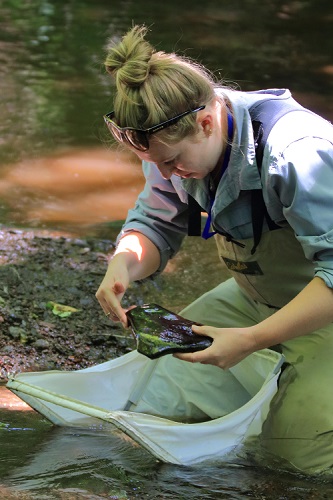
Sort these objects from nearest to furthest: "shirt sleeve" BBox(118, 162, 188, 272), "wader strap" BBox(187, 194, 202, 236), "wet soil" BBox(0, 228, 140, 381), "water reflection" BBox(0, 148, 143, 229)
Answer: "wader strap" BBox(187, 194, 202, 236), "shirt sleeve" BBox(118, 162, 188, 272), "wet soil" BBox(0, 228, 140, 381), "water reflection" BBox(0, 148, 143, 229)

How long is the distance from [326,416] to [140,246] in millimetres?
839

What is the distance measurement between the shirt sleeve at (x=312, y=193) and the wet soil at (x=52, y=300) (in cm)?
133

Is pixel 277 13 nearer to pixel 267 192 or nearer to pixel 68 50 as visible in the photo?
pixel 68 50

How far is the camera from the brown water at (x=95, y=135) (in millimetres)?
2658

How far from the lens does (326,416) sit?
2672 millimetres

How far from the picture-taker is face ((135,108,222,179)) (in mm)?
2521

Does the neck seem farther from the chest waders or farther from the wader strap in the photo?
the wader strap

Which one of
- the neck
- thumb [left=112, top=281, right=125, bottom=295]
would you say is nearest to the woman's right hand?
thumb [left=112, top=281, right=125, bottom=295]

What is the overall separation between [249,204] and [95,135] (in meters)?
3.56

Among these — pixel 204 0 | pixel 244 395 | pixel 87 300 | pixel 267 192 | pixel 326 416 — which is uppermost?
pixel 267 192

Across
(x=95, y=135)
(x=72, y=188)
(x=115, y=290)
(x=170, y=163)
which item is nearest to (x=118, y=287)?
(x=115, y=290)

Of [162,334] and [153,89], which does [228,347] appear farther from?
[153,89]

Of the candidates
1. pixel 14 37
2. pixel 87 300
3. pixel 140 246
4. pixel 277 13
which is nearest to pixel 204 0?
pixel 277 13

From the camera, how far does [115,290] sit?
285 cm
